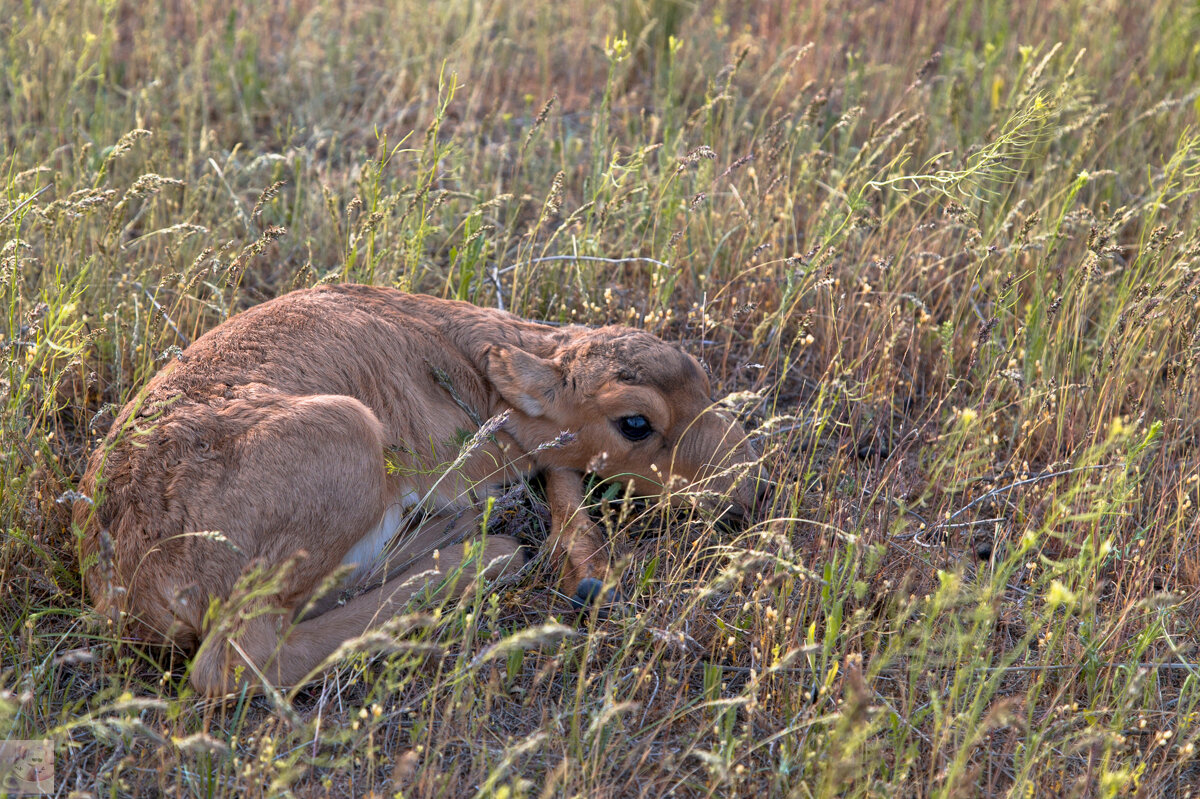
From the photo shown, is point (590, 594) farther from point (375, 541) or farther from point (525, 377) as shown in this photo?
point (525, 377)

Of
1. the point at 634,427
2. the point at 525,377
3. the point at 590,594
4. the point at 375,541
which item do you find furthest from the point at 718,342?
the point at 375,541

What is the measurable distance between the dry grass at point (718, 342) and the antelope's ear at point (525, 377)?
619mm

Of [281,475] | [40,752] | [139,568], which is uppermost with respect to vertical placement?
[281,475]

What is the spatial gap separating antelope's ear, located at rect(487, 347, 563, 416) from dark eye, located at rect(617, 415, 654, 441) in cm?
32

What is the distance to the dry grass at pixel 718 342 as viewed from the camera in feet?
9.76

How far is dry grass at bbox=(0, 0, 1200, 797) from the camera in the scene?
9.76 feet

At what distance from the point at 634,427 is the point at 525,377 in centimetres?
50

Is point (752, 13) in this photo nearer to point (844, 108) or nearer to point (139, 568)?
point (844, 108)

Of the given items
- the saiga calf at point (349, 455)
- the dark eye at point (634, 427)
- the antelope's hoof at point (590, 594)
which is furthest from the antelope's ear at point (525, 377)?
the antelope's hoof at point (590, 594)

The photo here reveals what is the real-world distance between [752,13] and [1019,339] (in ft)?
15.0

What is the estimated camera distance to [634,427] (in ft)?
13.4

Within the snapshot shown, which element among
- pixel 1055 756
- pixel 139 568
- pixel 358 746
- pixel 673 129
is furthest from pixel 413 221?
pixel 1055 756

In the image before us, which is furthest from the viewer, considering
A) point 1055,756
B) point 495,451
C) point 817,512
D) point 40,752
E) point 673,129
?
point 673,129

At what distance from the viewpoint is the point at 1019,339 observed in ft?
15.2
